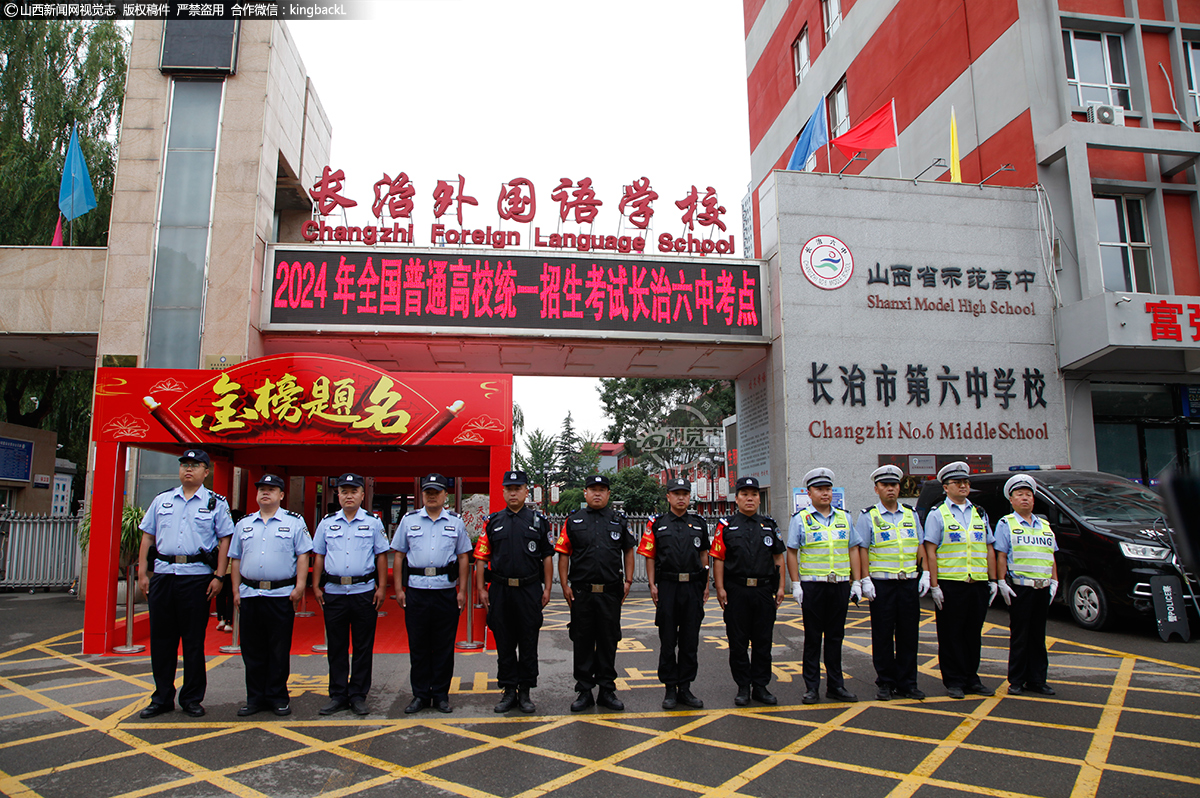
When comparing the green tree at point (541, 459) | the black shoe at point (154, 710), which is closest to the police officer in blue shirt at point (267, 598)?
the black shoe at point (154, 710)

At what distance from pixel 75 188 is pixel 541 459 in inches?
1421

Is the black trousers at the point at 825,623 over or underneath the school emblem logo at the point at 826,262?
underneath

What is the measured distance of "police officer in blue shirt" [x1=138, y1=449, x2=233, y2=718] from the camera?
5.54 meters

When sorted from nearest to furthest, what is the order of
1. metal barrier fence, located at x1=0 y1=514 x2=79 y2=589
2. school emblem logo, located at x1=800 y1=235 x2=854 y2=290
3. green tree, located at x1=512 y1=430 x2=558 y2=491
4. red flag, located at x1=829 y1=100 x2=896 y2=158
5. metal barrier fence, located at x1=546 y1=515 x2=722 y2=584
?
metal barrier fence, located at x1=0 y1=514 x2=79 y2=589, school emblem logo, located at x1=800 y1=235 x2=854 y2=290, metal barrier fence, located at x1=546 y1=515 x2=722 y2=584, red flag, located at x1=829 y1=100 x2=896 y2=158, green tree, located at x1=512 y1=430 x2=558 y2=491

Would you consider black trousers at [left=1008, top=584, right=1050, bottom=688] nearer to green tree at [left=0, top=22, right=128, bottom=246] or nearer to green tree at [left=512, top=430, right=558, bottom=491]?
green tree at [left=0, top=22, right=128, bottom=246]

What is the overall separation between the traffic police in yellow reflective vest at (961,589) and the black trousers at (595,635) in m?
2.82

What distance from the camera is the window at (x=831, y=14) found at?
2111 centimetres

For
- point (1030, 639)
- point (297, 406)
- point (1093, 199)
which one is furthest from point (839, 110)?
point (297, 406)

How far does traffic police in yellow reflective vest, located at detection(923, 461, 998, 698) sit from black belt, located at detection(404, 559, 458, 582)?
4.14 m

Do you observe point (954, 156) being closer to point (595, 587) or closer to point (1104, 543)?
point (1104, 543)

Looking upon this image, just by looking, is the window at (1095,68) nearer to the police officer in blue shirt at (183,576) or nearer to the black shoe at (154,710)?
the police officer in blue shirt at (183,576)

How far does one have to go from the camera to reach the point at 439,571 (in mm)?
5777

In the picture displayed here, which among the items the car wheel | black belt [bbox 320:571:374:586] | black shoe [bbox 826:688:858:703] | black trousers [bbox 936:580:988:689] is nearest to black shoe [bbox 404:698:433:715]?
black belt [bbox 320:571:374:586]

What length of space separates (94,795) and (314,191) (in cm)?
1248
